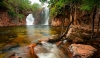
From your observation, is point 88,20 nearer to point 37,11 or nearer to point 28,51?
point 28,51

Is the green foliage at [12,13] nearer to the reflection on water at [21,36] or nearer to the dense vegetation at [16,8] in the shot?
the dense vegetation at [16,8]

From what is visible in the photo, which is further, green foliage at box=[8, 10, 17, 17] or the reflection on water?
green foliage at box=[8, 10, 17, 17]

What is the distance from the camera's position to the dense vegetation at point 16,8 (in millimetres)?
44478

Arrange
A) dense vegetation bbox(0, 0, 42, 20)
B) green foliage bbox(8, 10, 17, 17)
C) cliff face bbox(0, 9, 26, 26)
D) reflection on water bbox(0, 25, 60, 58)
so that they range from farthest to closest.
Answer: green foliage bbox(8, 10, 17, 17) < dense vegetation bbox(0, 0, 42, 20) < cliff face bbox(0, 9, 26, 26) < reflection on water bbox(0, 25, 60, 58)

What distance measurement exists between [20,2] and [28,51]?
44.0m

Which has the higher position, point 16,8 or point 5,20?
point 16,8

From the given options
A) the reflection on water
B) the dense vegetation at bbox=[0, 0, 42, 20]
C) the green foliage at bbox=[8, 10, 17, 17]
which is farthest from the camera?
the green foliage at bbox=[8, 10, 17, 17]

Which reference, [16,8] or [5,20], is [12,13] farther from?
[16,8]

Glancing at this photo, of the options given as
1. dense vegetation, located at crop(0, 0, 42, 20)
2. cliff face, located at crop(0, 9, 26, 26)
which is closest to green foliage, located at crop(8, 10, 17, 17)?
dense vegetation, located at crop(0, 0, 42, 20)

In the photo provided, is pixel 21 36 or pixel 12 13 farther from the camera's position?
pixel 12 13

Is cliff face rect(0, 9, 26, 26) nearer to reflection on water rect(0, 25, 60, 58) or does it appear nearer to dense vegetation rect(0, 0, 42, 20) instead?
dense vegetation rect(0, 0, 42, 20)

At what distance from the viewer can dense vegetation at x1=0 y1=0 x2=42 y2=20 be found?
1751 inches

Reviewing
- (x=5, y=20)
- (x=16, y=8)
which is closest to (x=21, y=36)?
(x=5, y=20)

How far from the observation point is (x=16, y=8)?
49.9 meters
